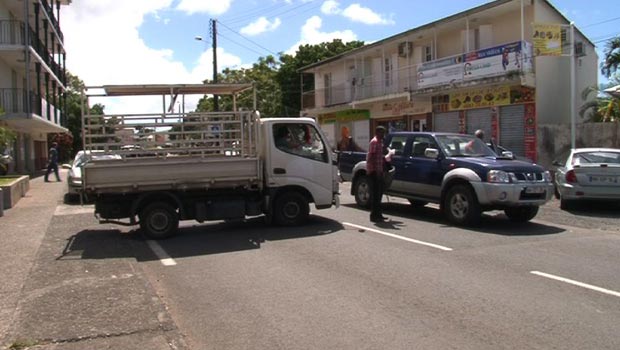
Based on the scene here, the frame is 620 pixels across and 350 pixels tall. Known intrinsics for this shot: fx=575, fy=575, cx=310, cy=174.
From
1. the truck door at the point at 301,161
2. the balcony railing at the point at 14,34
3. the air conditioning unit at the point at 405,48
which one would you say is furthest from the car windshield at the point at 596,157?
the balcony railing at the point at 14,34

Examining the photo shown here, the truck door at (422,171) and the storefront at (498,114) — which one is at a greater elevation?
the storefront at (498,114)

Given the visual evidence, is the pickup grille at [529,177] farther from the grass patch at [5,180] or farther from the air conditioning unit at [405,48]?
the air conditioning unit at [405,48]

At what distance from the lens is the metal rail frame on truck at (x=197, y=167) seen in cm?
986

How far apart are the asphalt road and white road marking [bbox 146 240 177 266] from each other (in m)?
0.02

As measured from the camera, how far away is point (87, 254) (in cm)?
857

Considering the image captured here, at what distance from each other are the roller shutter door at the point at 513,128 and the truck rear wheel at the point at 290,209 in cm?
1439

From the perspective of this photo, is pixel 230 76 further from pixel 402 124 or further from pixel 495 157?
pixel 495 157

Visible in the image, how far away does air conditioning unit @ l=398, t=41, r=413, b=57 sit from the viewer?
95.2ft

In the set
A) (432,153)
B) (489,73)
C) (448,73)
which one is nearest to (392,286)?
(432,153)

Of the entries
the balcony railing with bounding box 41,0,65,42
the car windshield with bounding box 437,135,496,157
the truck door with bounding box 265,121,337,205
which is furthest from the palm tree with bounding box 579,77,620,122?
the balcony railing with bounding box 41,0,65,42

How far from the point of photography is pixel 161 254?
8875 mm

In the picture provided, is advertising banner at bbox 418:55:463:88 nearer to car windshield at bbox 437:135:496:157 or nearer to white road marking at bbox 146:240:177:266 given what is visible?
car windshield at bbox 437:135:496:157

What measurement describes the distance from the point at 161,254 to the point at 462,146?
6692mm

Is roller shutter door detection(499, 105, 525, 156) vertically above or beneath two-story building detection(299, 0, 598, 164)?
beneath
